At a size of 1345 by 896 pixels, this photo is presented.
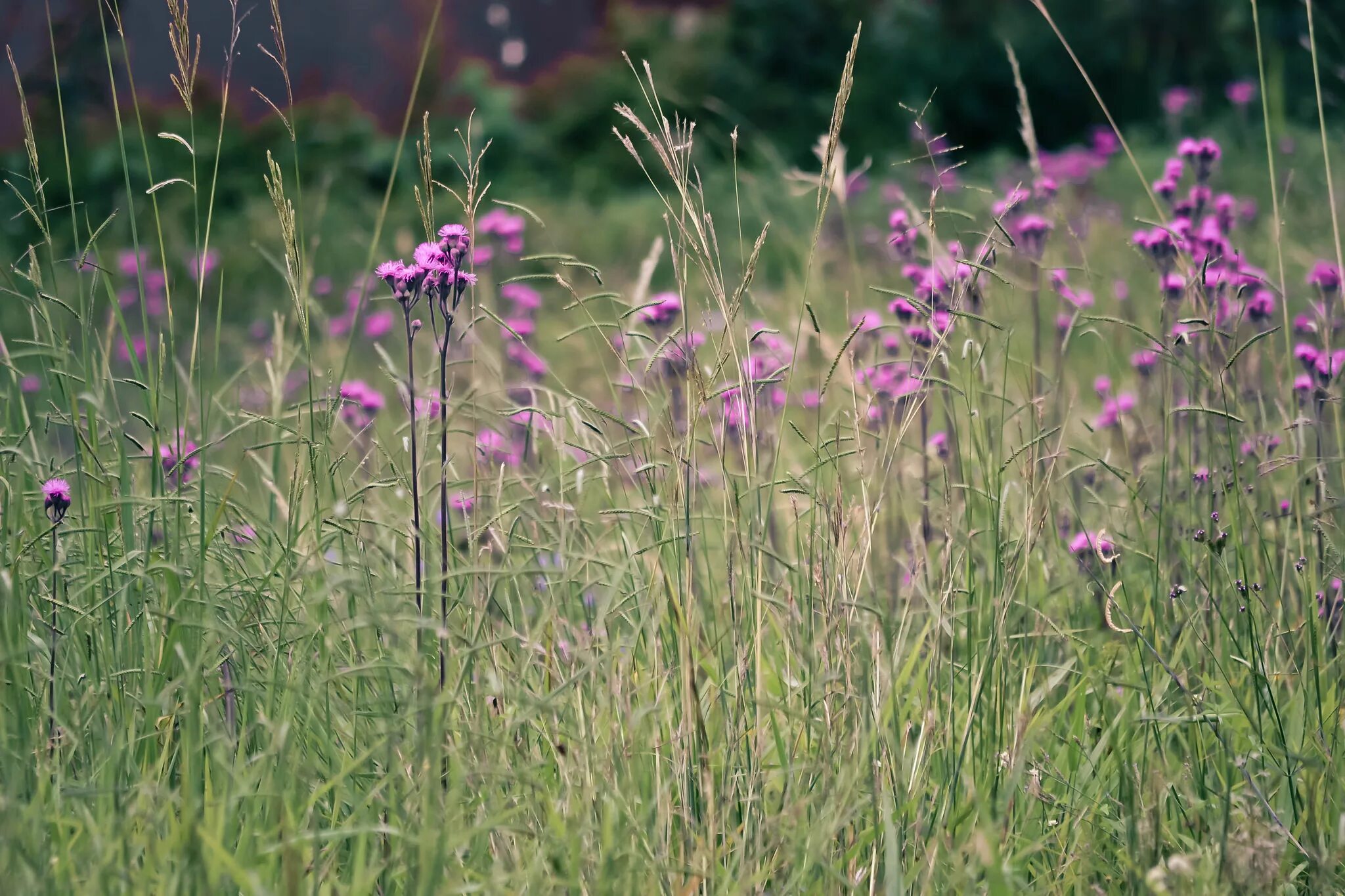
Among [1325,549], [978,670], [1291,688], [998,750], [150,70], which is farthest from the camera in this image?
[150,70]

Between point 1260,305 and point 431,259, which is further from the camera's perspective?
point 1260,305

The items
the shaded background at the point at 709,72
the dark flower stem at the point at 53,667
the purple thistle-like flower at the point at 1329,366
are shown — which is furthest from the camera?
the shaded background at the point at 709,72

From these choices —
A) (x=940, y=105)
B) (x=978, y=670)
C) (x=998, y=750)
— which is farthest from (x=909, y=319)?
(x=940, y=105)

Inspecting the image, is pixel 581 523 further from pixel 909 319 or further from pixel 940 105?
pixel 940 105

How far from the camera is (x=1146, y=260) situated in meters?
2.04

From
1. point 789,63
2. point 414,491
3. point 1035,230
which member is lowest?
point 414,491

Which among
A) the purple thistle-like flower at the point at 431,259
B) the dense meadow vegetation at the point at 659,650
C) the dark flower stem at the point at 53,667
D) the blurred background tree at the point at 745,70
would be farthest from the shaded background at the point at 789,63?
the dark flower stem at the point at 53,667

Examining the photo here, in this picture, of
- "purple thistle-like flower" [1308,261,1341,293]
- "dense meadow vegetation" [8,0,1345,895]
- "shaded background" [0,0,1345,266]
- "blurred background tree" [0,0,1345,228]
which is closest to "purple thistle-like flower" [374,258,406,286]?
"dense meadow vegetation" [8,0,1345,895]

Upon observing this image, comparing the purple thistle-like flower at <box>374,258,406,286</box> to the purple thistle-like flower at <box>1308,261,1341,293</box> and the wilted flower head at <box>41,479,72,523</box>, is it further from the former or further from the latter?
the purple thistle-like flower at <box>1308,261,1341,293</box>

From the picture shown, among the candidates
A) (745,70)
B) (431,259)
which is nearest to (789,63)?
(745,70)

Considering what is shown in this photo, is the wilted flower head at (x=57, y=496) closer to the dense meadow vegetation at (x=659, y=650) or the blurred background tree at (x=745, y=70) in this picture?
the dense meadow vegetation at (x=659, y=650)

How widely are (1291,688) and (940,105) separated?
33.0ft

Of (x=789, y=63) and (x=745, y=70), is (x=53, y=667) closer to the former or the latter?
(x=745, y=70)

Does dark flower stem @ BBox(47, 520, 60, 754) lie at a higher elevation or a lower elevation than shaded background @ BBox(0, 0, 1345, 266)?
lower
